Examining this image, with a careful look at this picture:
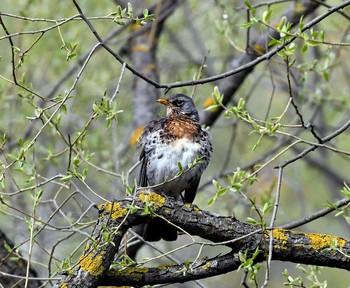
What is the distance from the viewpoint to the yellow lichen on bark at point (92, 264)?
166 inches

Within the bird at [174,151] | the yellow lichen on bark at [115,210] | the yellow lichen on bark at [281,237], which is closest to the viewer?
the yellow lichen on bark at [115,210]

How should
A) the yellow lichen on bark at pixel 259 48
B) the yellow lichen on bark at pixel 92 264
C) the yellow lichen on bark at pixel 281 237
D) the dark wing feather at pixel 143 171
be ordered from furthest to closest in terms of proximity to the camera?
the yellow lichen on bark at pixel 259 48
the dark wing feather at pixel 143 171
the yellow lichen on bark at pixel 281 237
the yellow lichen on bark at pixel 92 264

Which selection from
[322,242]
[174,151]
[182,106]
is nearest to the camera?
[322,242]

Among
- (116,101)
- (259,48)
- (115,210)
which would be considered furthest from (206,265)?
(116,101)

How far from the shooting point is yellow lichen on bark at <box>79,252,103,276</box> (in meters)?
4.22

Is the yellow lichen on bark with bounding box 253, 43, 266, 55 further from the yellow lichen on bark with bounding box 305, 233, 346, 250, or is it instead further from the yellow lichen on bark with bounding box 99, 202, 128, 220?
the yellow lichen on bark with bounding box 99, 202, 128, 220

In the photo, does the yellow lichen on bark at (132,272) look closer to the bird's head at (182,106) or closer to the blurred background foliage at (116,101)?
Result: the bird's head at (182,106)

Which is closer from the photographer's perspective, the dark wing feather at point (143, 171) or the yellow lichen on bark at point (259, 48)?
the dark wing feather at point (143, 171)

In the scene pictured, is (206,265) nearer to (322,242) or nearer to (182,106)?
(322,242)

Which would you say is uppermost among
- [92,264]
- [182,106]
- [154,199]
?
[182,106]

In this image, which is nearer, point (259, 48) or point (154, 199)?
point (154, 199)

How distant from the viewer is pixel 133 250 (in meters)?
6.52

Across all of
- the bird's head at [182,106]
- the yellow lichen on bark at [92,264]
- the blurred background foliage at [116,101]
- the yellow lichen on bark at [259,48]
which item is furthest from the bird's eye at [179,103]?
the yellow lichen on bark at [92,264]

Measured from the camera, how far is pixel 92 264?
4.23 meters
